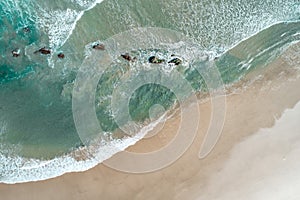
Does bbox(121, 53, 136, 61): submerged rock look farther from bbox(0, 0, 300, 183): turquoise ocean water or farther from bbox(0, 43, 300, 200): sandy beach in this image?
bbox(0, 43, 300, 200): sandy beach

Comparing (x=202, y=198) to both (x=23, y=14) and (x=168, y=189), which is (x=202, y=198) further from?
(x=23, y=14)

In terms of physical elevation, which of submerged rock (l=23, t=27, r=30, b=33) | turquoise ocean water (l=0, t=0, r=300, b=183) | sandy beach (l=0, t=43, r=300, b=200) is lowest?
sandy beach (l=0, t=43, r=300, b=200)

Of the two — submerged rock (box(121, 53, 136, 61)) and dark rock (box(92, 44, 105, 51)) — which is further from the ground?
dark rock (box(92, 44, 105, 51))

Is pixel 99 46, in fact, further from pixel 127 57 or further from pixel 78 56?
pixel 127 57

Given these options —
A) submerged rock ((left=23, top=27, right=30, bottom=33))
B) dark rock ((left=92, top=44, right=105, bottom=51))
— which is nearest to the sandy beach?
dark rock ((left=92, top=44, right=105, bottom=51))

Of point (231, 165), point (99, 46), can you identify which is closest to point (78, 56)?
point (99, 46)

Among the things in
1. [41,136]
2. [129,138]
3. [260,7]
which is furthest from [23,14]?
[260,7]
